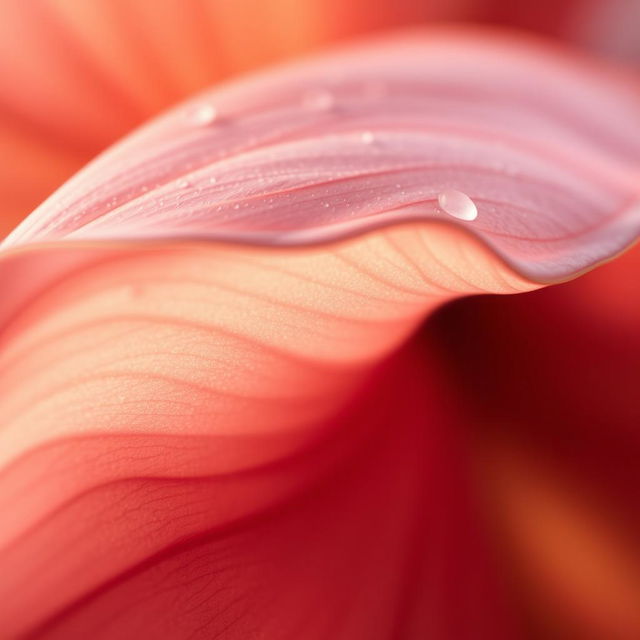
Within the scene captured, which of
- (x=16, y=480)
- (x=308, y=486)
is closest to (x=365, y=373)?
(x=308, y=486)

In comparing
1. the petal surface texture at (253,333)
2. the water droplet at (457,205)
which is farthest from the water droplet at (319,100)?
the water droplet at (457,205)

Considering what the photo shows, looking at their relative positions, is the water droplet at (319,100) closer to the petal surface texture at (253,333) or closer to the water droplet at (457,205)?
the petal surface texture at (253,333)

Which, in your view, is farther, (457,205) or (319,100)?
(319,100)

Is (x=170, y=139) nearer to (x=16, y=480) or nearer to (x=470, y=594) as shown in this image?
(x=16, y=480)

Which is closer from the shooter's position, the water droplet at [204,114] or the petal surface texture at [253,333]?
the petal surface texture at [253,333]

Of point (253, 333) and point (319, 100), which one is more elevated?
point (319, 100)
